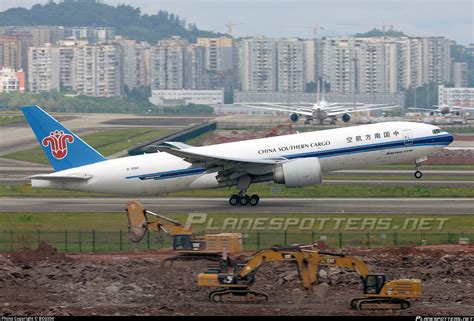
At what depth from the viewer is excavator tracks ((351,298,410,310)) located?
1676 inches

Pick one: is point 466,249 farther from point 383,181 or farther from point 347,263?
point 383,181

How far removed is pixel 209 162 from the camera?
226 feet

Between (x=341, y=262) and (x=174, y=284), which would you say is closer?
(x=341, y=262)

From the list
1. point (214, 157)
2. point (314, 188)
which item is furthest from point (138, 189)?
point (314, 188)

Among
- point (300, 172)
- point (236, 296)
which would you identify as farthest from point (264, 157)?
point (236, 296)

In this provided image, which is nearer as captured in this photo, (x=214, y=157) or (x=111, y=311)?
(x=111, y=311)

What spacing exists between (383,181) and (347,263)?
41399 millimetres

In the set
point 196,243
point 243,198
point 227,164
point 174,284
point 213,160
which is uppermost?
point 213,160

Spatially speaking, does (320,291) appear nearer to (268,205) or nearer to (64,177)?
(268,205)

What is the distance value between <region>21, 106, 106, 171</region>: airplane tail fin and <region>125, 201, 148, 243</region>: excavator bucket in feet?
53.0

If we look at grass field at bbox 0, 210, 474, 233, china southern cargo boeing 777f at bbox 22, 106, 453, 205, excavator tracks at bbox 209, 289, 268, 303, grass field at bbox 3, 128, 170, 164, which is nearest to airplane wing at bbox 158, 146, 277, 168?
china southern cargo boeing 777f at bbox 22, 106, 453, 205

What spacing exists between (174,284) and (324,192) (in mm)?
30952

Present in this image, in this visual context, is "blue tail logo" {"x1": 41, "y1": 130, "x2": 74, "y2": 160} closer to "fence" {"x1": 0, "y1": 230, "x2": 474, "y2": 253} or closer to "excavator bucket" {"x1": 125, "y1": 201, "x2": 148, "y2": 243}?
"fence" {"x1": 0, "y1": 230, "x2": 474, "y2": 253}

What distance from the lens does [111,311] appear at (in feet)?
139
